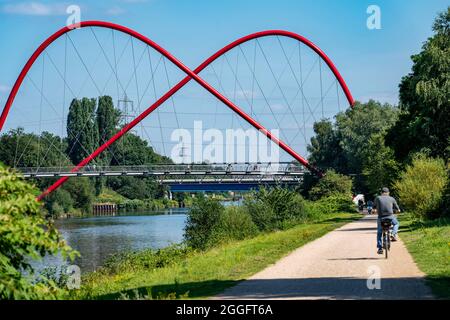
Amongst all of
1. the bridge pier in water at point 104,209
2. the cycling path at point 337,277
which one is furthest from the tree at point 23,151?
the cycling path at point 337,277

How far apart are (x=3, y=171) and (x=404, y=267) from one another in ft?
33.1

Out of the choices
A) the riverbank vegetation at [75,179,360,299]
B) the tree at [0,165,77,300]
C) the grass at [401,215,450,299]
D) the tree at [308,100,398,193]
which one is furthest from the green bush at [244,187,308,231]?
the tree at [0,165,77,300]

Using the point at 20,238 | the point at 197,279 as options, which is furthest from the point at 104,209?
the point at 20,238

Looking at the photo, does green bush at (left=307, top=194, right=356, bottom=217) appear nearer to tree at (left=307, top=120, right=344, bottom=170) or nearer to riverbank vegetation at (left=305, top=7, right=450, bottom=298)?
riverbank vegetation at (left=305, top=7, right=450, bottom=298)

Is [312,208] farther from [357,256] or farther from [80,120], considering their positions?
[80,120]

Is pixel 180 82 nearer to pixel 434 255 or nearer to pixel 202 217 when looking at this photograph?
pixel 202 217

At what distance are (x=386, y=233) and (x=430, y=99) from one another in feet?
86.8

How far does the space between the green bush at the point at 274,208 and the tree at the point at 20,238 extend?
31.2 metres

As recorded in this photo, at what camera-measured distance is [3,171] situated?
9711 millimetres

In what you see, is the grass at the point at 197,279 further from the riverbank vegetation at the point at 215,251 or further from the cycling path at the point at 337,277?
the cycling path at the point at 337,277

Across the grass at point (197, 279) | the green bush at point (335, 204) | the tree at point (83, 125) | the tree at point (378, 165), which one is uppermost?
the tree at point (83, 125)

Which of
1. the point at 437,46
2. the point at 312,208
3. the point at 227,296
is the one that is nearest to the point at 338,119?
the point at 312,208

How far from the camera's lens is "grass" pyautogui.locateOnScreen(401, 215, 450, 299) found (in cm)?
1418

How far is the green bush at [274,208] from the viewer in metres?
41.6
